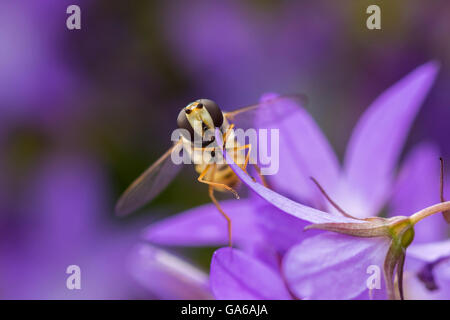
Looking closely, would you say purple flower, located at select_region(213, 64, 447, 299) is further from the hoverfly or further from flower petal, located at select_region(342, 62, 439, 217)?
flower petal, located at select_region(342, 62, 439, 217)

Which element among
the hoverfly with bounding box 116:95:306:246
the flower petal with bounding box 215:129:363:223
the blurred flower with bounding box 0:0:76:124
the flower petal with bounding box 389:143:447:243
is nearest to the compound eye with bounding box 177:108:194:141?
the hoverfly with bounding box 116:95:306:246

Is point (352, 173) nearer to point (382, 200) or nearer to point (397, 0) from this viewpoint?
point (382, 200)

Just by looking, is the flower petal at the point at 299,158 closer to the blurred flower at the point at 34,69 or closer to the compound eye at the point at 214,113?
the compound eye at the point at 214,113

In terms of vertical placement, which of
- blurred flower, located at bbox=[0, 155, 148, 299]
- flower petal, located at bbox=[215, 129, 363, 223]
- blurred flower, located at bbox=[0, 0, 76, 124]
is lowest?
blurred flower, located at bbox=[0, 155, 148, 299]

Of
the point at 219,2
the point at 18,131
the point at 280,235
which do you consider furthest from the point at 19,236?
the point at 280,235

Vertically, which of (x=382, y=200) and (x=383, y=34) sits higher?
(x=383, y=34)
